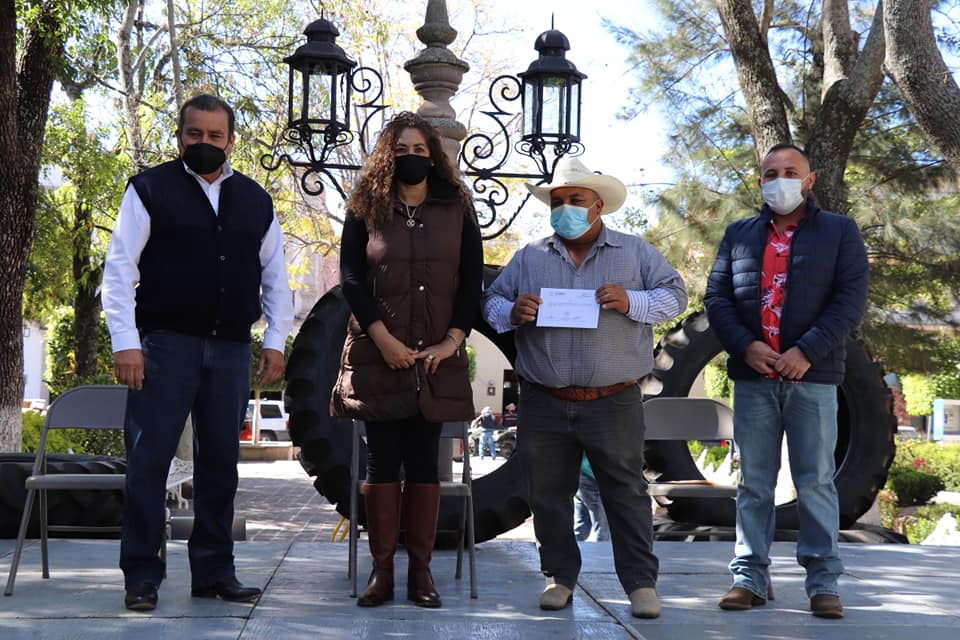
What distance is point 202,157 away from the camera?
14.4 ft

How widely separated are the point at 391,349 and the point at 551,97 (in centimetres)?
419

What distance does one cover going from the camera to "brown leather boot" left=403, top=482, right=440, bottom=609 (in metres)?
4.52

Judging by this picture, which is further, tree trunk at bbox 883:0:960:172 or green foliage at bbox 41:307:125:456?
green foliage at bbox 41:307:125:456

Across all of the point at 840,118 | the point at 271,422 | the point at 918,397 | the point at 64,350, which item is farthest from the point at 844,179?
the point at 918,397

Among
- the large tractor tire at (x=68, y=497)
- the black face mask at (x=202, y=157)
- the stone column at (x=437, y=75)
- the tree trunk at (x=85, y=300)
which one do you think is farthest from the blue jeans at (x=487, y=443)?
the black face mask at (x=202, y=157)

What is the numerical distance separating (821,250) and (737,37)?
6840 millimetres

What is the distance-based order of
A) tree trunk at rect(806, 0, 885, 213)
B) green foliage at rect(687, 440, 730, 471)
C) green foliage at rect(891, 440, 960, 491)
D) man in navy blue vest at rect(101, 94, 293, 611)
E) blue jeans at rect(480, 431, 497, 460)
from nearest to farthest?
man in navy blue vest at rect(101, 94, 293, 611), tree trunk at rect(806, 0, 885, 213), green foliage at rect(891, 440, 960, 491), green foliage at rect(687, 440, 730, 471), blue jeans at rect(480, 431, 497, 460)

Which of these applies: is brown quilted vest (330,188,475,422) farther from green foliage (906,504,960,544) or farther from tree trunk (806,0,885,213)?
green foliage (906,504,960,544)

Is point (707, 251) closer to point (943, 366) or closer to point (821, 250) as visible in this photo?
point (943, 366)

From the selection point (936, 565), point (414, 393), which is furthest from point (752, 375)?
point (936, 565)

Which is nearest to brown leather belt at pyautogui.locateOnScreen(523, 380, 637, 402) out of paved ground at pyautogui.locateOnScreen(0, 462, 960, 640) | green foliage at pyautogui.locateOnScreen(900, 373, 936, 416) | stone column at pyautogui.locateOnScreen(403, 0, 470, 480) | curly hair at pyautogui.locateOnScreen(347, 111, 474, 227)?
paved ground at pyautogui.locateOnScreen(0, 462, 960, 640)

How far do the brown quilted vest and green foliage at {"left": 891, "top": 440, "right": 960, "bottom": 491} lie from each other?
531 inches

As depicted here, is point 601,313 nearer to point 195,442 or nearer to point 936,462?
point 195,442

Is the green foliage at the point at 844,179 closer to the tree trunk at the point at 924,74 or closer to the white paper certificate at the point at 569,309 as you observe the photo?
the tree trunk at the point at 924,74
